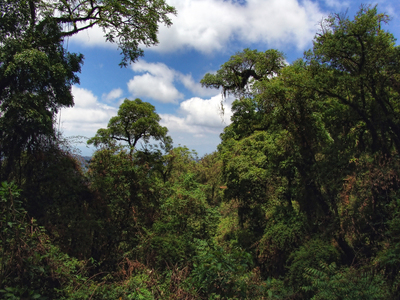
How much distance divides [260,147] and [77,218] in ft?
30.7

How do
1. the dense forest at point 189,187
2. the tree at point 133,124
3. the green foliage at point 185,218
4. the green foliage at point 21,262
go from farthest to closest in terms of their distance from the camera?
the tree at point 133,124
the green foliage at point 185,218
the dense forest at point 189,187
the green foliage at point 21,262

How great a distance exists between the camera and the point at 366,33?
7832 millimetres

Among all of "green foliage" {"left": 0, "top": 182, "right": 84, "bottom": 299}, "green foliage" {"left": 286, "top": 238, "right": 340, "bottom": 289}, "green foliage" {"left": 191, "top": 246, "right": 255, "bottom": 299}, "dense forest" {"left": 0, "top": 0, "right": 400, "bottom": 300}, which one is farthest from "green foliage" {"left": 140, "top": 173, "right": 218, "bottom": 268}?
"green foliage" {"left": 191, "top": 246, "right": 255, "bottom": 299}

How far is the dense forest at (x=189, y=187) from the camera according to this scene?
5.52 m

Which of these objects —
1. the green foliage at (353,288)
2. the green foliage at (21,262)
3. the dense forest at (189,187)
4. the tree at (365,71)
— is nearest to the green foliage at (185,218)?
the dense forest at (189,187)

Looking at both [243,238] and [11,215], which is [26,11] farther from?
[243,238]

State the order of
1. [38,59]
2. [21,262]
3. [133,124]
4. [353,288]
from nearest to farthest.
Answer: [21,262] → [353,288] → [38,59] → [133,124]

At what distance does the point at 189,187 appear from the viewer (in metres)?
11.1

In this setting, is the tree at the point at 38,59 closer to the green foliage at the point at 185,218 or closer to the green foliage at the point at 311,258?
the green foliage at the point at 185,218

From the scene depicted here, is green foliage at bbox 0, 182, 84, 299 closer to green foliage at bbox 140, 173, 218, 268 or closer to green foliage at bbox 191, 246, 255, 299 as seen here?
green foliage at bbox 191, 246, 255, 299

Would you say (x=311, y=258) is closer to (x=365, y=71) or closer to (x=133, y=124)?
(x=365, y=71)

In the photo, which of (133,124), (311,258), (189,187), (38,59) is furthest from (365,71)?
(133,124)

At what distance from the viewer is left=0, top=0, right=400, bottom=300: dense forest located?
5.52m

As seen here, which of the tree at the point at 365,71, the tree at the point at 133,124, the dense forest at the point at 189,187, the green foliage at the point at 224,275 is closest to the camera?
the green foliage at the point at 224,275
